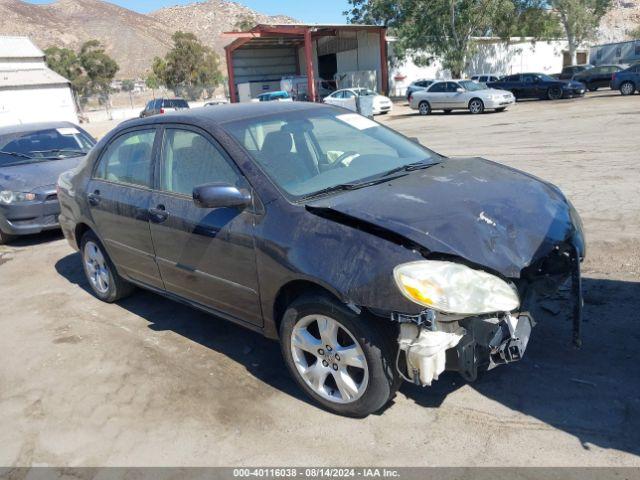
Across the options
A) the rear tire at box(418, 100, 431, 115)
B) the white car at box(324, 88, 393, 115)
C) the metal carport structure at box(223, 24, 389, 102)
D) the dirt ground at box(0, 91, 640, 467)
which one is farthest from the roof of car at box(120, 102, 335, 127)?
the metal carport structure at box(223, 24, 389, 102)

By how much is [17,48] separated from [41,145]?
2310cm

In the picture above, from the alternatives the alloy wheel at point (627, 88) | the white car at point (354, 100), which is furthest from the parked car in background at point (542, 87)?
the white car at point (354, 100)

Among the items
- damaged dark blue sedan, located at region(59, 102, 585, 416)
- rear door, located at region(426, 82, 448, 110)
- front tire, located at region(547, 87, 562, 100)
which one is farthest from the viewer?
front tire, located at region(547, 87, 562, 100)

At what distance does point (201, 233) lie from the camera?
3.83 metres

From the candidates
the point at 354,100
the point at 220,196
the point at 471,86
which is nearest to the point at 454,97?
the point at 471,86

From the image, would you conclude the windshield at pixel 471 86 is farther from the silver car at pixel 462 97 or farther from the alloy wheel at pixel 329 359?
the alloy wheel at pixel 329 359

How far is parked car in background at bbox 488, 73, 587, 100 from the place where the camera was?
28219 millimetres

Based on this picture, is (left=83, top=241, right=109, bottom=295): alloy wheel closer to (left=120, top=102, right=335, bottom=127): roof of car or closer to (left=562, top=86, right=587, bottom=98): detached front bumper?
(left=120, top=102, right=335, bottom=127): roof of car

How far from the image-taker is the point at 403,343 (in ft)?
9.45

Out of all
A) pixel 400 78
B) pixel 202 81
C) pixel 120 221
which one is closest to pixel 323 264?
pixel 120 221

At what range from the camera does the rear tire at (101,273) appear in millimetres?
5258

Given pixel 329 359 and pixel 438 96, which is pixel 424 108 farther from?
pixel 329 359

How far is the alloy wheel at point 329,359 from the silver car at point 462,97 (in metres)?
23.0

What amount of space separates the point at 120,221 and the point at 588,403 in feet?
12.0
